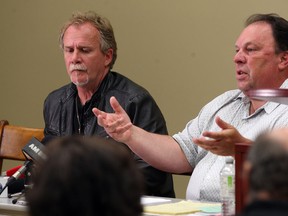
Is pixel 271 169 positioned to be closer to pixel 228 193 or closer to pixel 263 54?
pixel 228 193

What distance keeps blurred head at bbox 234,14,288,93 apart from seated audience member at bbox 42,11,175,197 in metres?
Answer: 0.59

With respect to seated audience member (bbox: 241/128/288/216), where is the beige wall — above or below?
below

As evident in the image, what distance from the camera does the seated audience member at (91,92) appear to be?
3.85 meters

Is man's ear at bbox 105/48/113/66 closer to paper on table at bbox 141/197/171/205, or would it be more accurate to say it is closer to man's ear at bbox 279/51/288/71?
man's ear at bbox 279/51/288/71

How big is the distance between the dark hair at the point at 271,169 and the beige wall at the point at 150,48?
154 inches

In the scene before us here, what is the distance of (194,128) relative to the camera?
3.64 m

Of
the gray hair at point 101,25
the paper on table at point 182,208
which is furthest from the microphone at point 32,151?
the gray hair at point 101,25

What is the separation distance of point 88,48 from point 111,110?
446 millimetres

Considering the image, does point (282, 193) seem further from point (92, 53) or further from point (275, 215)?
point (92, 53)

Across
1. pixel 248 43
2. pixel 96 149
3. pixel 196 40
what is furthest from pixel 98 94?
pixel 96 149

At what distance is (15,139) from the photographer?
4.16 meters

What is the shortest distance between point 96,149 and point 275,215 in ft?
0.87

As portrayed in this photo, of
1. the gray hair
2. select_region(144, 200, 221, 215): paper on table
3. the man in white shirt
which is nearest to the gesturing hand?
the man in white shirt

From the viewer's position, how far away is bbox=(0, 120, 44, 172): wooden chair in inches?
163
